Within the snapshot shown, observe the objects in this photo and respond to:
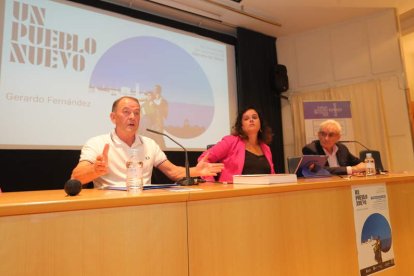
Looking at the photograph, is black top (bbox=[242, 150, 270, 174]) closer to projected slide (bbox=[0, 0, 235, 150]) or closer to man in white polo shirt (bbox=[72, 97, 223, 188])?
man in white polo shirt (bbox=[72, 97, 223, 188])

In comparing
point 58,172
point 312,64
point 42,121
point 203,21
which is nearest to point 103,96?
point 42,121

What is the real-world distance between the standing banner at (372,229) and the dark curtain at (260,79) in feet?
9.86

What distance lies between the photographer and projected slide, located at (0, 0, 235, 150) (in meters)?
2.73

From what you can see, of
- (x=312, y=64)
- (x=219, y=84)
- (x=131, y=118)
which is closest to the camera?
(x=131, y=118)

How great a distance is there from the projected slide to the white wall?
1.44m

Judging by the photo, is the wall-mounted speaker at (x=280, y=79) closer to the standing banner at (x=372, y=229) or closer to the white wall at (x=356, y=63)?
the white wall at (x=356, y=63)

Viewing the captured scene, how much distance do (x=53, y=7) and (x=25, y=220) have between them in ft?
9.73

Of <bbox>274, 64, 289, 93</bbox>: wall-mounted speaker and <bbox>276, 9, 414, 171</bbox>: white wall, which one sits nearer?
<bbox>276, 9, 414, 171</bbox>: white wall

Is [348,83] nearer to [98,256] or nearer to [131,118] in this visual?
[131,118]

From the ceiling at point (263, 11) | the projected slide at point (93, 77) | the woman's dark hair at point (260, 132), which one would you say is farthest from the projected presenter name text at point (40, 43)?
the woman's dark hair at point (260, 132)

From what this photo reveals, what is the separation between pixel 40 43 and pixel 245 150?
7.17ft

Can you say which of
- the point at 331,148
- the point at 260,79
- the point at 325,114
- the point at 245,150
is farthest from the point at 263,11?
the point at 245,150

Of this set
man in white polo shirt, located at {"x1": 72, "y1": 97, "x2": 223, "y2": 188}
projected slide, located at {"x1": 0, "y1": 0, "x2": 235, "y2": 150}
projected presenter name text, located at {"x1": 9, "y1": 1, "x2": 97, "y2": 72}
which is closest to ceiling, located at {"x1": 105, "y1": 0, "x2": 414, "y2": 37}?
projected slide, located at {"x1": 0, "y1": 0, "x2": 235, "y2": 150}

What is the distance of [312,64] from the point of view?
4.62 m
